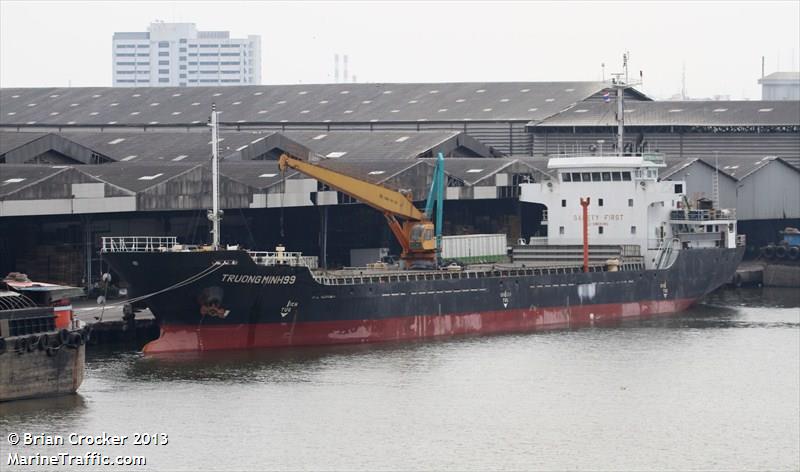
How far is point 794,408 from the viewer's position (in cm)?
4306

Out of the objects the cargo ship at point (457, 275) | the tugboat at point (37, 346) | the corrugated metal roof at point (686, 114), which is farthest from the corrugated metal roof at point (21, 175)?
the corrugated metal roof at point (686, 114)

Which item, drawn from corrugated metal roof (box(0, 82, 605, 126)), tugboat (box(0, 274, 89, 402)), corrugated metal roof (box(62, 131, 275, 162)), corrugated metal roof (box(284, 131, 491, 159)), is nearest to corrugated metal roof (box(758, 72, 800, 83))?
corrugated metal roof (box(0, 82, 605, 126))

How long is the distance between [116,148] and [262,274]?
3074cm

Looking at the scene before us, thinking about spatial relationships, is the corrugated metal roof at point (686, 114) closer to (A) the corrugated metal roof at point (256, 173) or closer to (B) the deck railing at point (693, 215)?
(B) the deck railing at point (693, 215)

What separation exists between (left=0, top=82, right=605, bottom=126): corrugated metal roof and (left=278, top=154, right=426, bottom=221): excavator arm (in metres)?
38.6

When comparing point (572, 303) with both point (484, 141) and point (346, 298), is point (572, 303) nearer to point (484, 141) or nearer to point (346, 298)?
point (346, 298)

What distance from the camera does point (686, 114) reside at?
9312cm

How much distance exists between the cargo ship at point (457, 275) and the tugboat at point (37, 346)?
793 centimetres

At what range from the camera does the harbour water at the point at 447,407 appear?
36812 mm

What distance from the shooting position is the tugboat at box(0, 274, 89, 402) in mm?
39188

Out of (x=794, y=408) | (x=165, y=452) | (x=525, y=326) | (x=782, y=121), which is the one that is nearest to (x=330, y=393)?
(x=165, y=452)

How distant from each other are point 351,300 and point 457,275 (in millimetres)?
5720

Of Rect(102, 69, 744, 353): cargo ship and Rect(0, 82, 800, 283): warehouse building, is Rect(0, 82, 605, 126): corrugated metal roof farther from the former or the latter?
Rect(102, 69, 744, 353): cargo ship

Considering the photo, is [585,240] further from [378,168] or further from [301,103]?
[301,103]
